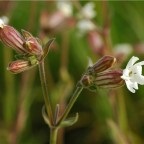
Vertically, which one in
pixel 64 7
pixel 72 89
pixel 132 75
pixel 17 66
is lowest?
pixel 72 89

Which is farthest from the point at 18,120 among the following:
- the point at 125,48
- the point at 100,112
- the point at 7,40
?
the point at 7,40

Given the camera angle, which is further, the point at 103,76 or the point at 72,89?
the point at 72,89

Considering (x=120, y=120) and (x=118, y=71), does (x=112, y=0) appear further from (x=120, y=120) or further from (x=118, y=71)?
(x=118, y=71)

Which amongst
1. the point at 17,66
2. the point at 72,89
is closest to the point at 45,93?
the point at 17,66

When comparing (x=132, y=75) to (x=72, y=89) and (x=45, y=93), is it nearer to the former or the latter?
(x=45, y=93)

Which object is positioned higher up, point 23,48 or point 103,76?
point 23,48

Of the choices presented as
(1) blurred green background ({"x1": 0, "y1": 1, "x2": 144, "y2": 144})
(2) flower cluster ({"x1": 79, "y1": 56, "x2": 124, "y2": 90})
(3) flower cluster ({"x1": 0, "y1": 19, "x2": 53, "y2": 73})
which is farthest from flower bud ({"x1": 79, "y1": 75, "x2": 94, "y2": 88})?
(1) blurred green background ({"x1": 0, "y1": 1, "x2": 144, "y2": 144})

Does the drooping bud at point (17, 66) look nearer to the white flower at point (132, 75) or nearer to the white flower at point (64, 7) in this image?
the white flower at point (132, 75)

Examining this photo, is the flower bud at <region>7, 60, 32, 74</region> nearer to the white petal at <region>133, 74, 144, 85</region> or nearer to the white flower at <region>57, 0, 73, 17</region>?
the white petal at <region>133, 74, 144, 85</region>
